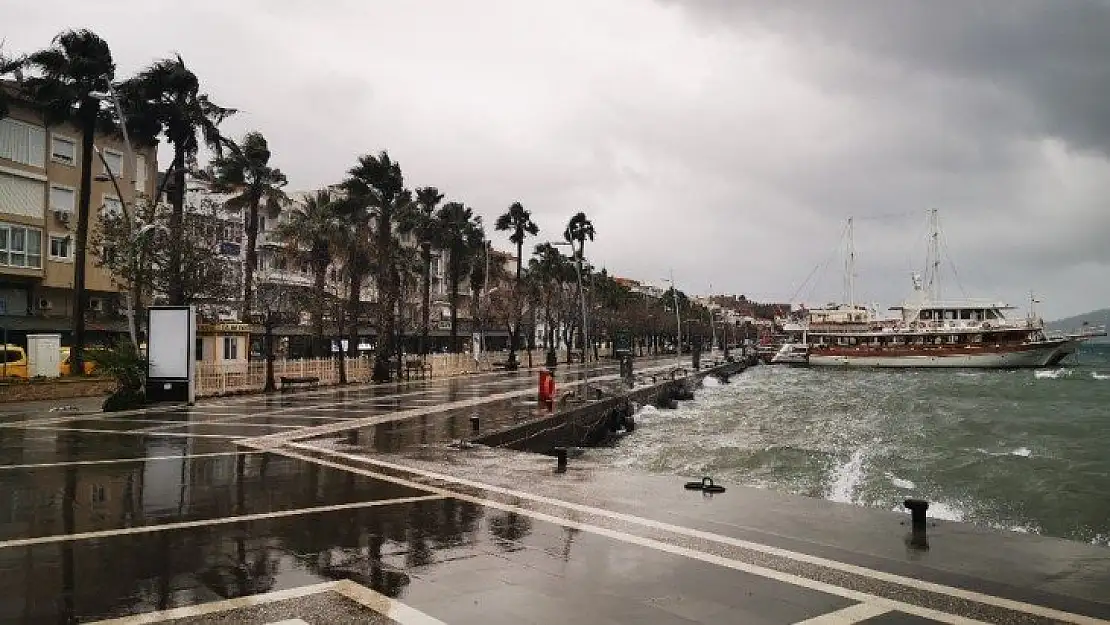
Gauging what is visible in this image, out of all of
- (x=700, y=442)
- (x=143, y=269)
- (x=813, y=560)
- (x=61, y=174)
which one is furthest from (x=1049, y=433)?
(x=61, y=174)

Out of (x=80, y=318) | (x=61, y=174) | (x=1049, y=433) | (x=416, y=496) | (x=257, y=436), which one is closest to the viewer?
(x=416, y=496)

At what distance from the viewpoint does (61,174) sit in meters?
43.7

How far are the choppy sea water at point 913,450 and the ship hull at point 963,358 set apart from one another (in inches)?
1302

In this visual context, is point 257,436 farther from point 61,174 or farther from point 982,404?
point 982,404

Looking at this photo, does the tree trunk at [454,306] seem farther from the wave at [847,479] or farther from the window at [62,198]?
the wave at [847,479]

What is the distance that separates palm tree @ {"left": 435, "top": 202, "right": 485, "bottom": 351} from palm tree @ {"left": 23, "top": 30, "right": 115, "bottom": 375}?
2563 centimetres

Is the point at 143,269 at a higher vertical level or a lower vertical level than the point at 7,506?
higher

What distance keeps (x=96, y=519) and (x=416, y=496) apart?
157 inches

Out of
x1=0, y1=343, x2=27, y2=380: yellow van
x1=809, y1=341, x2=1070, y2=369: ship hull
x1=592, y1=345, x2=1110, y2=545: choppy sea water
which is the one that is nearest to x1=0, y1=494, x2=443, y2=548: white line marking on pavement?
x1=592, y1=345, x2=1110, y2=545: choppy sea water

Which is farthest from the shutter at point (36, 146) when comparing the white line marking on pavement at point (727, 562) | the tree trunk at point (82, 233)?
the white line marking on pavement at point (727, 562)

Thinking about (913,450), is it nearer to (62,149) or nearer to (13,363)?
(13,363)

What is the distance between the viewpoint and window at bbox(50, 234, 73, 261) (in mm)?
43344

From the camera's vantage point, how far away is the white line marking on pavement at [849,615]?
587cm

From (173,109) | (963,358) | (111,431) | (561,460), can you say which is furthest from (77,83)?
(963,358)
